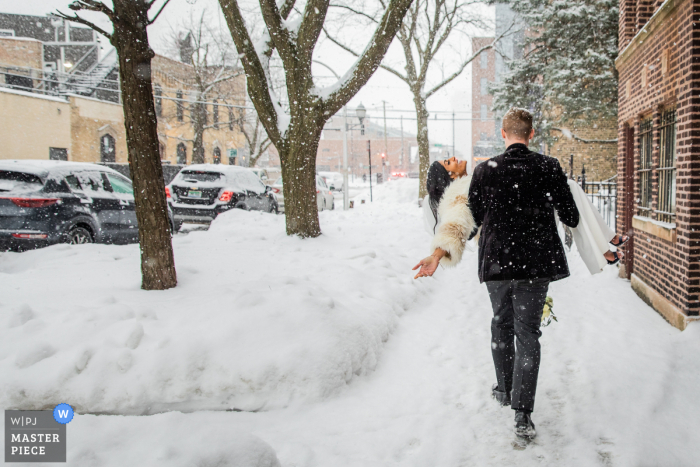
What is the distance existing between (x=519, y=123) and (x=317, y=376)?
2.37 meters

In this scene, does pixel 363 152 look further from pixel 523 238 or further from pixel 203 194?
pixel 523 238

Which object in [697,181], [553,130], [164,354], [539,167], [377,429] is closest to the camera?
[539,167]

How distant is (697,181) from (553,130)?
58.5 feet

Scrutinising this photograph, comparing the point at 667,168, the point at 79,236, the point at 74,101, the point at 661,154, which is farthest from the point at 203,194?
the point at 74,101

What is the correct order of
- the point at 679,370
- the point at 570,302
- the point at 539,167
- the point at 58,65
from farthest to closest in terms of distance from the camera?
the point at 58,65 < the point at 570,302 < the point at 679,370 < the point at 539,167

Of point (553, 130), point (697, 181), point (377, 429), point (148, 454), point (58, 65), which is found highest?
point (58, 65)

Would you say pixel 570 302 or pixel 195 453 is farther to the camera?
pixel 570 302

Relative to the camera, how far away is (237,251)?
7.55 metres

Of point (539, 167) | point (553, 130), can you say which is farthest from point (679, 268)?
point (553, 130)

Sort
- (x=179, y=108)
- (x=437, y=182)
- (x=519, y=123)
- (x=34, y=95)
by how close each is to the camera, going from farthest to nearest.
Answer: (x=179, y=108) < (x=34, y=95) < (x=437, y=182) < (x=519, y=123)

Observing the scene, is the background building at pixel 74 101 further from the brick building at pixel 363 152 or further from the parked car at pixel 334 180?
the brick building at pixel 363 152

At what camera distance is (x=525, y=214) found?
3102 mm

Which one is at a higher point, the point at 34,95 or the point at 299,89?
the point at 34,95

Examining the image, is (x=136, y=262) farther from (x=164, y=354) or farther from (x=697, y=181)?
(x=697, y=181)
